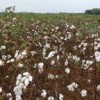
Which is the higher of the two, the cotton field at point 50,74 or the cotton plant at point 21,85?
the cotton plant at point 21,85

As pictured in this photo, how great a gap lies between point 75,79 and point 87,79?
167mm

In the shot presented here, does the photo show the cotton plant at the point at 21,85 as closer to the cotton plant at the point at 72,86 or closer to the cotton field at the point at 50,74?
the cotton field at the point at 50,74

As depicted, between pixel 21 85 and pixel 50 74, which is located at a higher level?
pixel 21 85

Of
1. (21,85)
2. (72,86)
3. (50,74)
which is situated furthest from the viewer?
(50,74)

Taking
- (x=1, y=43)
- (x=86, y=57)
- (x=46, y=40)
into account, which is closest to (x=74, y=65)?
(x=86, y=57)

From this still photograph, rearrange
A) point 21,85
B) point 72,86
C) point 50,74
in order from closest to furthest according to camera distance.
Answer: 1. point 21,85
2. point 72,86
3. point 50,74

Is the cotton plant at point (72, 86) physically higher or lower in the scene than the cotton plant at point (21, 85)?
lower

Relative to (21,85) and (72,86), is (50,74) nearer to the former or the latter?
(72,86)

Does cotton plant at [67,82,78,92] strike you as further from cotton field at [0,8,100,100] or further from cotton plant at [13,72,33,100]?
cotton plant at [13,72,33,100]

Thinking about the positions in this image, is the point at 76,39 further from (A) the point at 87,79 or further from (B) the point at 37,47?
(A) the point at 87,79

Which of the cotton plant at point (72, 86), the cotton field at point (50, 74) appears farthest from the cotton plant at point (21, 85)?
the cotton plant at point (72, 86)

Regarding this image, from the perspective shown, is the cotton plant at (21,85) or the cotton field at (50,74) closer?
the cotton plant at (21,85)

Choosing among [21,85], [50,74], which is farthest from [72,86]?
[21,85]

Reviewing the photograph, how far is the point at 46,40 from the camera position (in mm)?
10078
